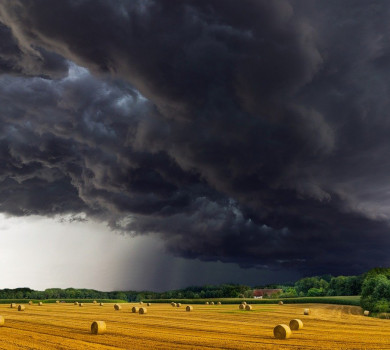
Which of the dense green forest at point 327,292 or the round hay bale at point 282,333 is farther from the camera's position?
the dense green forest at point 327,292

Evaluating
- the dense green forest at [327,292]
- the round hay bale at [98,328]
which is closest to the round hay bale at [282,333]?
the round hay bale at [98,328]

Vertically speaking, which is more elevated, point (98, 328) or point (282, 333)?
point (98, 328)

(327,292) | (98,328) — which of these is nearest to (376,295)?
(98,328)

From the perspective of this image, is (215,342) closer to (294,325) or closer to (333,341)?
(333,341)

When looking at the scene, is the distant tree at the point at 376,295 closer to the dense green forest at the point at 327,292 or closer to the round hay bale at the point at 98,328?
the dense green forest at the point at 327,292

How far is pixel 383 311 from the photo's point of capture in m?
62.5

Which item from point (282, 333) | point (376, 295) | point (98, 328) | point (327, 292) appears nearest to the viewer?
point (282, 333)

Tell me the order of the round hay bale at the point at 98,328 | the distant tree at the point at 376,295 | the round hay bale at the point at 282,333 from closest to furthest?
the round hay bale at the point at 282,333, the round hay bale at the point at 98,328, the distant tree at the point at 376,295

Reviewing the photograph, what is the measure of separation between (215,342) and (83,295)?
559 feet

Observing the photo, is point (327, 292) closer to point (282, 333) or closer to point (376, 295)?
point (376, 295)

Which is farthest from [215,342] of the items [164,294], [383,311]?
[164,294]

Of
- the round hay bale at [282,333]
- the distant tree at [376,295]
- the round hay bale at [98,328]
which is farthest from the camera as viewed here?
the distant tree at [376,295]

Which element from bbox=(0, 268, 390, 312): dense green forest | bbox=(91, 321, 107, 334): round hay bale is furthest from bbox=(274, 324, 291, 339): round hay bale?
bbox=(0, 268, 390, 312): dense green forest

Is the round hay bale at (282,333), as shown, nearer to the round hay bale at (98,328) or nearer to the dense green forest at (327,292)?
the round hay bale at (98,328)
